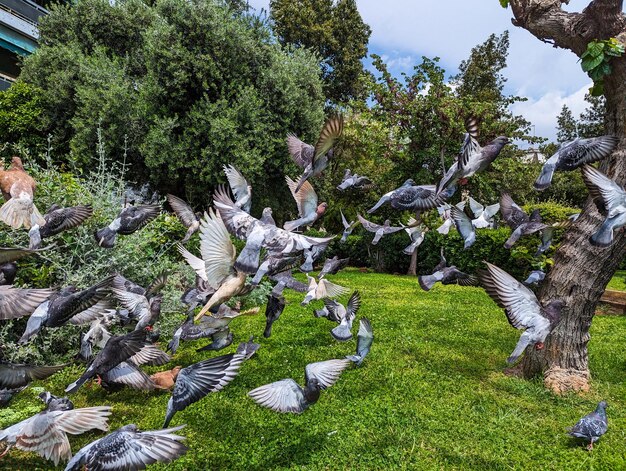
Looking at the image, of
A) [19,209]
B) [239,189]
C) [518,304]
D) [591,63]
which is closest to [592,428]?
[518,304]

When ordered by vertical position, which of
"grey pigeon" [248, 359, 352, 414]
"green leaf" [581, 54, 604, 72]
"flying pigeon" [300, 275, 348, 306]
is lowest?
"grey pigeon" [248, 359, 352, 414]

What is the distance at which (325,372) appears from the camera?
259 centimetres

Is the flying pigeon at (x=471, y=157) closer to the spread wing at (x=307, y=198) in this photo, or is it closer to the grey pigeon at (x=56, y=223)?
the spread wing at (x=307, y=198)

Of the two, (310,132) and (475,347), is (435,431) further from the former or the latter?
(310,132)

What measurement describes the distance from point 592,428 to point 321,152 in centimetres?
260

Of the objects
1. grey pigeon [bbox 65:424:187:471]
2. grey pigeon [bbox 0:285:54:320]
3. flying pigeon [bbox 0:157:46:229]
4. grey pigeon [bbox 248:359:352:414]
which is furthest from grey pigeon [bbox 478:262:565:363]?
flying pigeon [bbox 0:157:46:229]

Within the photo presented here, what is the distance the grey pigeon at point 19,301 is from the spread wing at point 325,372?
1.70 metres

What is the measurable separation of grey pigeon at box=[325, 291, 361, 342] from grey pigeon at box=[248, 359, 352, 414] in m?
0.93

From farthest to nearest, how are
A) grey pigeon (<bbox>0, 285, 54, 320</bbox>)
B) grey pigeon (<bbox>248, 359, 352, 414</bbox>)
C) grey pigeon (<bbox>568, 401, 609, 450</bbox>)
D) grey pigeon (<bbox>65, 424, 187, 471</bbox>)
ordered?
1. grey pigeon (<bbox>568, 401, 609, 450</bbox>)
2. grey pigeon (<bbox>248, 359, 352, 414</bbox>)
3. grey pigeon (<bbox>0, 285, 54, 320</bbox>)
4. grey pigeon (<bbox>65, 424, 187, 471</bbox>)

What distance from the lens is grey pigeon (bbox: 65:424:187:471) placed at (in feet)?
5.96

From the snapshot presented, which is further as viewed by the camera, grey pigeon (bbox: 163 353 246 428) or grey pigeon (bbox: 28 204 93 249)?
grey pigeon (bbox: 28 204 93 249)

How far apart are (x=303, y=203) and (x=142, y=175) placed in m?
10.4

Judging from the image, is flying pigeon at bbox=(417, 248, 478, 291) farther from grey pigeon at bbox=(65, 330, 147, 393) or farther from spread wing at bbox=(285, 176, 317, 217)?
grey pigeon at bbox=(65, 330, 147, 393)

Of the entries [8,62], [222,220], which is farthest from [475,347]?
[8,62]
